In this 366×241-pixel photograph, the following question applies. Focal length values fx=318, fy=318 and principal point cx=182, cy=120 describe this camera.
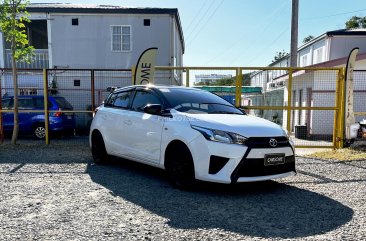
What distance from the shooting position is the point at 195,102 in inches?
221

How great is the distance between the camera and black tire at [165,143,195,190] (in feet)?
15.7

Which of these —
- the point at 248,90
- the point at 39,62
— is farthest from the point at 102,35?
the point at 248,90

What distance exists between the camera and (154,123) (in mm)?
5359

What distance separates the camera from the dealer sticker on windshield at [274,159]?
4590 millimetres

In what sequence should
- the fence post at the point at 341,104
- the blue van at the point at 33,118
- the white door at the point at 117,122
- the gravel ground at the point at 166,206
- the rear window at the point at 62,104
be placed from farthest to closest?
1. the blue van at the point at 33,118
2. the rear window at the point at 62,104
3. the fence post at the point at 341,104
4. the white door at the point at 117,122
5. the gravel ground at the point at 166,206

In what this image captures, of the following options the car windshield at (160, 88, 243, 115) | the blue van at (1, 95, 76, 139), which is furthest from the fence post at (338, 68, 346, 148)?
the blue van at (1, 95, 76, 139)

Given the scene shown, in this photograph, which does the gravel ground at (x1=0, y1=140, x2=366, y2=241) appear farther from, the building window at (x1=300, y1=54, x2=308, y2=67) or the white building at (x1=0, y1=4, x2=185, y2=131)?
the building window at (x1=300, y1=54, x2=308, y2=67)

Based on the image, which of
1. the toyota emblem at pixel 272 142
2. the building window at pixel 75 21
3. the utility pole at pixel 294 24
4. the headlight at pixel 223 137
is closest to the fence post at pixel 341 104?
the toyota emblem at pixel 272 142

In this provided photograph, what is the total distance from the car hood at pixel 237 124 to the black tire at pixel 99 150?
2.62 m

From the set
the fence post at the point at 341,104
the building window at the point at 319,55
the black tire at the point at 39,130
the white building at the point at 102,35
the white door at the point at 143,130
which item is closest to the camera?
the white door at the point at 143,130

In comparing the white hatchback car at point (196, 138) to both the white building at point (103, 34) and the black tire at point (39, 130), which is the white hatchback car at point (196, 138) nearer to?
the black tire at point (39, 130)

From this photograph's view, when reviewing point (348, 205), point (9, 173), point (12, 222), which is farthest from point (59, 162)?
point (348, 205)

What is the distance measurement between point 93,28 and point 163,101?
12.1m

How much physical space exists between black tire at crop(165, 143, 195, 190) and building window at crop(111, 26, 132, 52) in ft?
39.8
